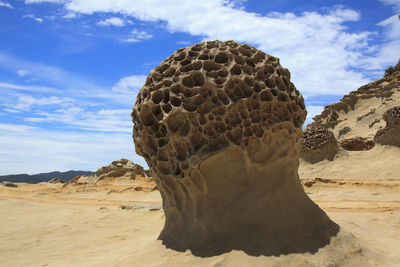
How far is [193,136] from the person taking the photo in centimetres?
361

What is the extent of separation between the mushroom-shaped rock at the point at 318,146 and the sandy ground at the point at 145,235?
341 cm

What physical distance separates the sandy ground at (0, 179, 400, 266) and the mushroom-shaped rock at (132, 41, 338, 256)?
190mm

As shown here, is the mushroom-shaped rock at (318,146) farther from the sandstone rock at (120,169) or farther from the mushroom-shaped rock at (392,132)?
the sandstone rock at (120,169)

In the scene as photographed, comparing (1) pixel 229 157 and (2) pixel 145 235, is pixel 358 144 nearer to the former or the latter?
(2) pixel 145 235

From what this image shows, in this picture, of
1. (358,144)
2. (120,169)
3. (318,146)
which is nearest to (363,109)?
(358,144)

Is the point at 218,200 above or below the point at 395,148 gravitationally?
below

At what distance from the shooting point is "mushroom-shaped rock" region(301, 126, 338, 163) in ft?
42.4

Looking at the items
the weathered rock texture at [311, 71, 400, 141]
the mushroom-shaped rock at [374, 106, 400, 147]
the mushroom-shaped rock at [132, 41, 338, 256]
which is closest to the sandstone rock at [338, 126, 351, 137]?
the weathered rock texture at [311, 71, 400, 141]

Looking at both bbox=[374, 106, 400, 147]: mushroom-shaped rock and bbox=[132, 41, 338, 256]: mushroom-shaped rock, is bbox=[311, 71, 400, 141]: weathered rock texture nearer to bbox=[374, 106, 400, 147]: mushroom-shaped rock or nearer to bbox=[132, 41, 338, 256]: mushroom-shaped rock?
bbox=[374, 106, 400, 147]: mushroom-shaped rock

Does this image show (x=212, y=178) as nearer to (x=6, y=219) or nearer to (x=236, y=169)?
(x=236, y=169)

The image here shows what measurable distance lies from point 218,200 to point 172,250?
0.82 meters

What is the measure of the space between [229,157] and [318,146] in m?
10.5

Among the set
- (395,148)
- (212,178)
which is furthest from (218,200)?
(395,148)

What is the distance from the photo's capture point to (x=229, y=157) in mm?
3586
